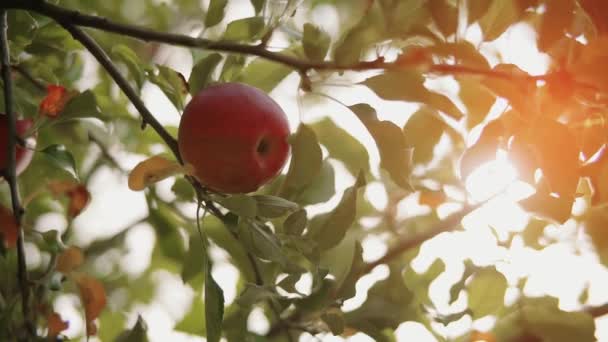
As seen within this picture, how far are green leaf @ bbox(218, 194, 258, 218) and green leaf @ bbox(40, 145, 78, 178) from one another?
30cm

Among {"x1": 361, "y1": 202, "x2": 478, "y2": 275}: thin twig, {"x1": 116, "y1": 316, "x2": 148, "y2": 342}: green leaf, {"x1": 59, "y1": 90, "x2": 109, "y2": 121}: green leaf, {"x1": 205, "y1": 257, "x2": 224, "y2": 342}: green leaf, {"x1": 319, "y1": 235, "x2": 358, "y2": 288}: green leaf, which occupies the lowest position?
{"x1": 116, "y1": 316, "x2": 148, "y2": 342}: green leaf

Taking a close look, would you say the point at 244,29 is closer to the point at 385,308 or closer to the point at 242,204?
the point at 242,204

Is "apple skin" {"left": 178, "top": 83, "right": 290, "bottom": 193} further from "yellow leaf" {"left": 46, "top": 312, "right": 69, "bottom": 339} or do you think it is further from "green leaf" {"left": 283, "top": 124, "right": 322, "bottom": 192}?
"yellow leaf" {"left": 46, "top": 312, "right": 69, "bottom": 339}

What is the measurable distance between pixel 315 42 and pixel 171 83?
10.5 inches

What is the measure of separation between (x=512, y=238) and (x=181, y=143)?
19.7 inches

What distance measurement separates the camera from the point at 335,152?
114 cm

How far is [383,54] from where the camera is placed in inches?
30.3

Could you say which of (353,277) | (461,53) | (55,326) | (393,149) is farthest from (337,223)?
(55,326)

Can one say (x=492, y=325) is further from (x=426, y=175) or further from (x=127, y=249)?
(x=127, y=249)

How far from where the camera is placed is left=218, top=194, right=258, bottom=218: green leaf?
2.51ft

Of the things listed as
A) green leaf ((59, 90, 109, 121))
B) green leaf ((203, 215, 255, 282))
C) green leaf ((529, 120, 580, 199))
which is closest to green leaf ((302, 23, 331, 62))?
green leaf ((529, 120, 580, 199))

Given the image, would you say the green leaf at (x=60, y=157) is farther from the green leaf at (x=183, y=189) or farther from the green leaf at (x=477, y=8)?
the green leaf at (x=477, y=8)

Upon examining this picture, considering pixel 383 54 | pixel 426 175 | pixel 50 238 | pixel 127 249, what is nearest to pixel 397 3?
pixel 383 54

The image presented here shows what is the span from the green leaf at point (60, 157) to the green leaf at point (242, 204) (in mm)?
295
